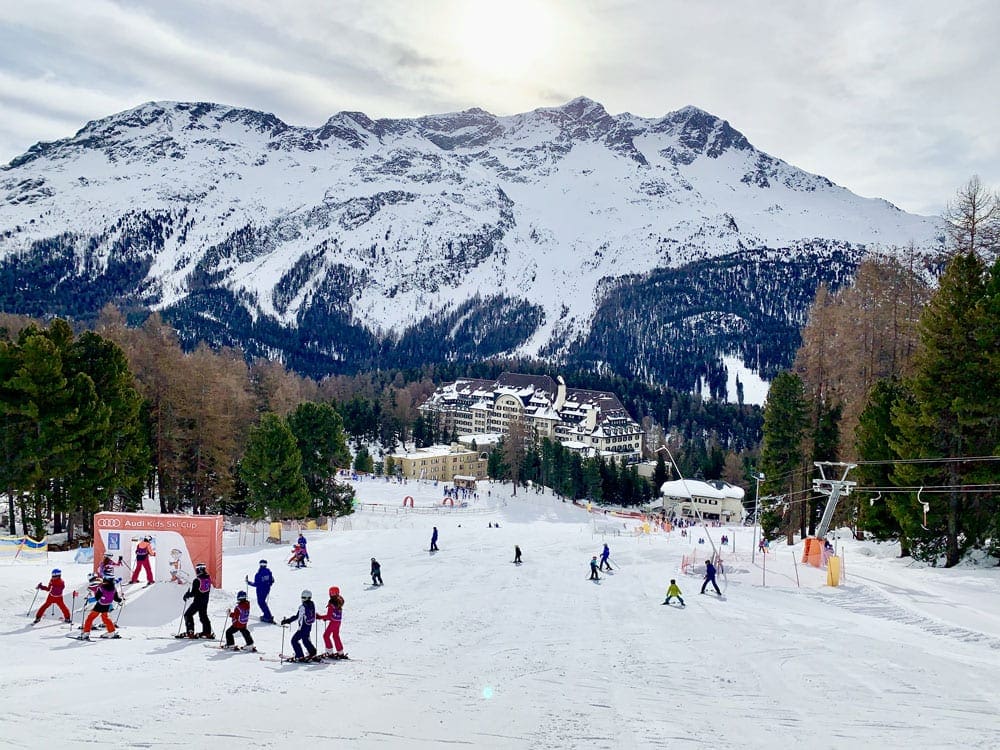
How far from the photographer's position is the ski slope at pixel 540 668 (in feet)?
31.9

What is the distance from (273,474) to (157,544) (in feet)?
54.5

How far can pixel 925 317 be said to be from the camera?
83.9 ft

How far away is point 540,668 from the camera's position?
547 inches

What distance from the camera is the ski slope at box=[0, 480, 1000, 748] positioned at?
972 cm

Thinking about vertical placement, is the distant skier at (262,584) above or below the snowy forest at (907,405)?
below

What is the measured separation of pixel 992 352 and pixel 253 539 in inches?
1259

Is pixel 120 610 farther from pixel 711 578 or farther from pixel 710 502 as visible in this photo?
pixel 710 502

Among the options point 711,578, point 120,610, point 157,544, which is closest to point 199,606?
point 120,610

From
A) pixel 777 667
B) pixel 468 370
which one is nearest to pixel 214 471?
pixel 777 667

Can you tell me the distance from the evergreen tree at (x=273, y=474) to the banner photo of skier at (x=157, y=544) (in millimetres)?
16394

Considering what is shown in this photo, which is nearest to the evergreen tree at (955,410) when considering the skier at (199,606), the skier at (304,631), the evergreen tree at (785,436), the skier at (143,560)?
the evergreen tree at (785,436)

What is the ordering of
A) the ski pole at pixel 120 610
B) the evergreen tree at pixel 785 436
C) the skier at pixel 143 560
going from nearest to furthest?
1. the ski pole at pixel 120 610
2. the skier at pixel 143 560
3. the evergreen tree at pixel 785 436

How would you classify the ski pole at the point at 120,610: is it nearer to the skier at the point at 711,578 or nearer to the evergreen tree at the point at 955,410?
the skier at the point at 711,578

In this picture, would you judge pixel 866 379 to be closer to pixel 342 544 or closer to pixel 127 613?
pixel 342 544
